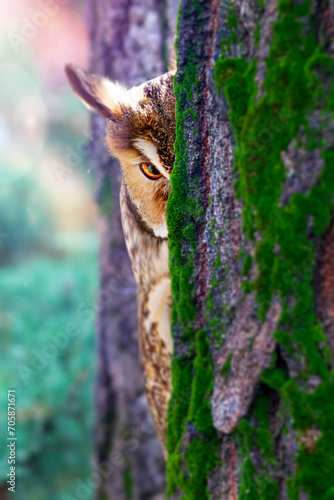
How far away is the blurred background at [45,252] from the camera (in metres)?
3.24

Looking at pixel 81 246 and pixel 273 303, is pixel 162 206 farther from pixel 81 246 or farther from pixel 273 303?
pixel 81 246

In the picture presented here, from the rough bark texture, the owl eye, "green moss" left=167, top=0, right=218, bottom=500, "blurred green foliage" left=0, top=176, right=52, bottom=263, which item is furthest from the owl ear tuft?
"blurred green foliage" left=0, top=176, right=52, bottom=263

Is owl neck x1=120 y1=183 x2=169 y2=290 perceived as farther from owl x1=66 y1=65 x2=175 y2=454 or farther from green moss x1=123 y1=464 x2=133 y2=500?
green moss x1=123 y1=464 x2=133 y2=500

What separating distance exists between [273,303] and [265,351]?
0.25 ft

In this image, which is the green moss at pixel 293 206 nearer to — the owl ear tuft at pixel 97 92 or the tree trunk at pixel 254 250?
the tree trunk at pixel 254 250

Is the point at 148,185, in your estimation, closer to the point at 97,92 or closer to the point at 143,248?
the point at 143,248

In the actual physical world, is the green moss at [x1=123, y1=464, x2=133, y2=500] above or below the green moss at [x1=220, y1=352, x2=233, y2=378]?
below

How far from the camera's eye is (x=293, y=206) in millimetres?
591

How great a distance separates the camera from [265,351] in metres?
0.64

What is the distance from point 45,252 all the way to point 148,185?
3968mm

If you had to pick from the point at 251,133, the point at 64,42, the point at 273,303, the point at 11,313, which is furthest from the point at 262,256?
the point at 64,42

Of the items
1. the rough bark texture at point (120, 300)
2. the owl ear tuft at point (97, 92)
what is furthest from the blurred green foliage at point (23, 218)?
the owl ear tuft at point (97, 92)

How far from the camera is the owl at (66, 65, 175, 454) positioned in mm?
1017

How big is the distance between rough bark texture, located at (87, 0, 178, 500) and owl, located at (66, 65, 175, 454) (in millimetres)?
824
